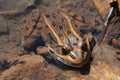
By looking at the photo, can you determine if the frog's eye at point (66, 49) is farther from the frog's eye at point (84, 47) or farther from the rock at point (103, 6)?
the rock at point (103, 6)

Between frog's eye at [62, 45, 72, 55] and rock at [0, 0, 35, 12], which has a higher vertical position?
rock at [0, 0, 35, 12]

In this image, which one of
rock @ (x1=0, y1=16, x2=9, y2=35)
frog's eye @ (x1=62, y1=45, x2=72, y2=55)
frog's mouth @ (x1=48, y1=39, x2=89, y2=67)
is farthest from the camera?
rock @ (x1=0, y1=16, x2=9, y2=35)

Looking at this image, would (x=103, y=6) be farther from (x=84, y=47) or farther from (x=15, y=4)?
(x=15, y=4)

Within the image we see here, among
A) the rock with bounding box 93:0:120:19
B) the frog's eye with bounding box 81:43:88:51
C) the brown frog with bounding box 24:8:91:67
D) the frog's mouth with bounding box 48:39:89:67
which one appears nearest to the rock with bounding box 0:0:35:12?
the brown frog with bounding box 24:8:91:67

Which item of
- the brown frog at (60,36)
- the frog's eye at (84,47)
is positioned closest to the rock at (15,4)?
the brown frog at (60,36)

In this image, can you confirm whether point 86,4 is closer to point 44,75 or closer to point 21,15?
point 21,15

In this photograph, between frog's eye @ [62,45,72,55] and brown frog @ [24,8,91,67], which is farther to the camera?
frog's eye @ [62,45,72,55]

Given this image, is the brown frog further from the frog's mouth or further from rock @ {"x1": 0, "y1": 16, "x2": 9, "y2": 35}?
rock @ {"x1": 0, "y1": 16, "x2": 9, "y2": 35}

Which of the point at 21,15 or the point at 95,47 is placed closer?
the point at 95,47

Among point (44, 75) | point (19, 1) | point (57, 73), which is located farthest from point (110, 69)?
point (19, 1)
